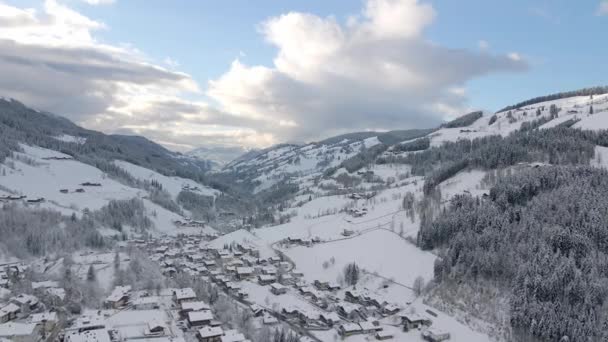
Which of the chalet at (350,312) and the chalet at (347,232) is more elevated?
the chalet at (347,232)

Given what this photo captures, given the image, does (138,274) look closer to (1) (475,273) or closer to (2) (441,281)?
(2) (441,281)

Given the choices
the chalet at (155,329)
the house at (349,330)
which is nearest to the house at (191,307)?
the chalet at (155,329)

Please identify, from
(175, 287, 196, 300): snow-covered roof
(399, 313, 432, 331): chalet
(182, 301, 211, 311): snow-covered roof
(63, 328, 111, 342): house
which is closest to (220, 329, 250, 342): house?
(182, 301, 211, 311): snow-covered roof

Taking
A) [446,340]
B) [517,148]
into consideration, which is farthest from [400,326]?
[517,148]

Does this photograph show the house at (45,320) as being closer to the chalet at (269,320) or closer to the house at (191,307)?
the house at (191,307)

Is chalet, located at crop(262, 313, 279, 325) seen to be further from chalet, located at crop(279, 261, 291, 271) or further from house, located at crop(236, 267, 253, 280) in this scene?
chalet, located at crop(279, 261, 291, 271)
